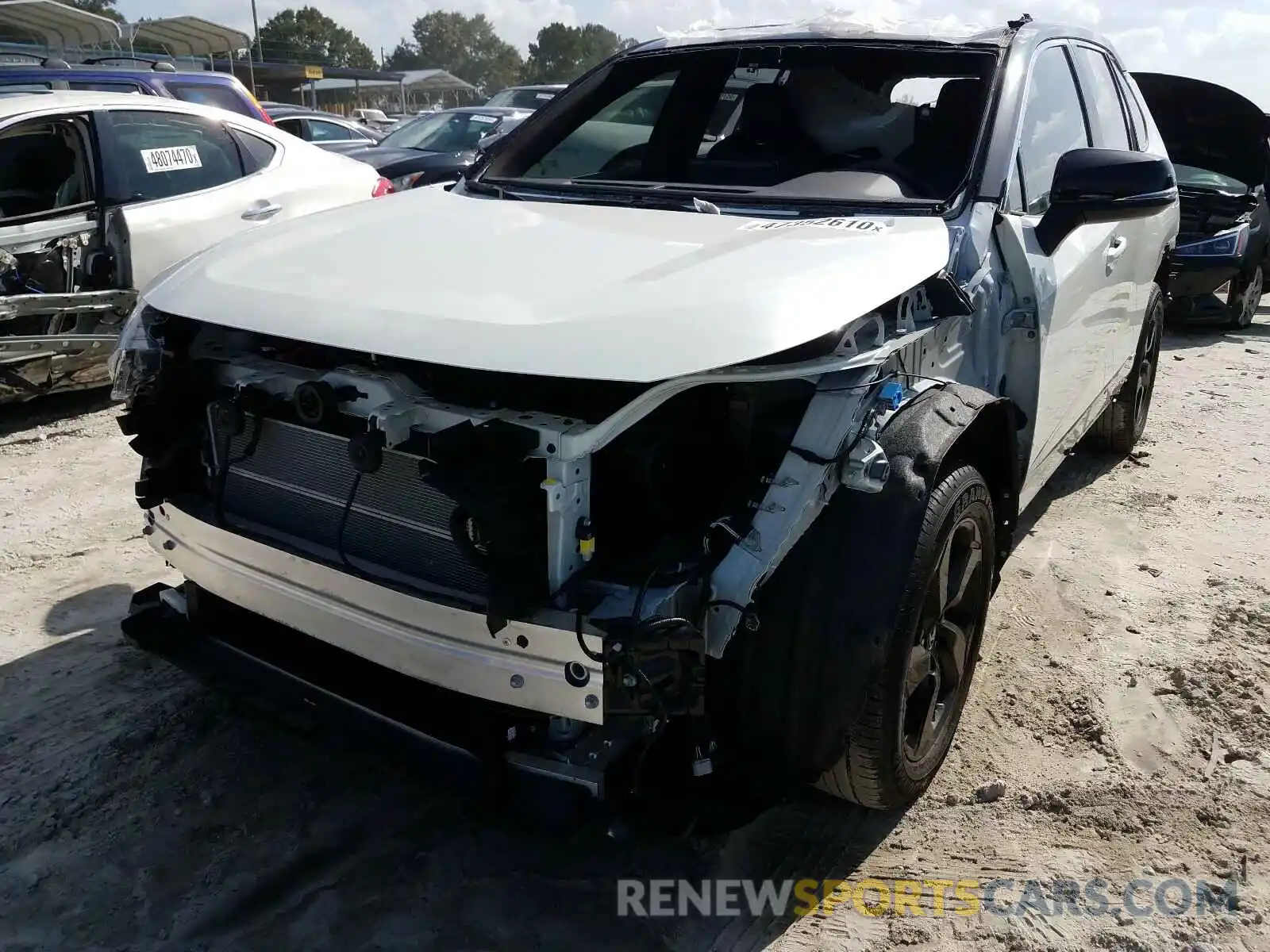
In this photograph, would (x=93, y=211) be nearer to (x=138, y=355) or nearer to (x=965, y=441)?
(x=138, y=355)

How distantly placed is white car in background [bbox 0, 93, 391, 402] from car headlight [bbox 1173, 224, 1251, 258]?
21.6 feet

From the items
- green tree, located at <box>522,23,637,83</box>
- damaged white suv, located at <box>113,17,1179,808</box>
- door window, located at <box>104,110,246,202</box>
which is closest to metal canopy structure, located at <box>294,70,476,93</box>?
green tree, located at <box>522,23,637,83</box>

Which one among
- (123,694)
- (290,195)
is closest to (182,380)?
(123,694)

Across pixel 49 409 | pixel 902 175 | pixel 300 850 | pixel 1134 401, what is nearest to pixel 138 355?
pixel 300 850

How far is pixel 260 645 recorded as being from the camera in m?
2.54

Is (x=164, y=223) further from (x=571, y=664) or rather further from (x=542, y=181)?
(x=571, y=664)

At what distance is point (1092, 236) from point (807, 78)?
1090 mm

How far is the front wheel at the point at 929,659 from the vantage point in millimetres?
2256

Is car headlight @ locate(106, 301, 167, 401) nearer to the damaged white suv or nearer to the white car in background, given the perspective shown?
the damaged white suv

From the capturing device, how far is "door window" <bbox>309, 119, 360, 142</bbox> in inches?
616

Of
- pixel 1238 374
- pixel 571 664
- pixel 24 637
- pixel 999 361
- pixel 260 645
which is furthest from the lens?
pixel 1238 374

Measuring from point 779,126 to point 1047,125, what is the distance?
86 cm

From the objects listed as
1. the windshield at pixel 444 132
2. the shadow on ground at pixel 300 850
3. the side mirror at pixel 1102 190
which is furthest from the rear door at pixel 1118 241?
the windshield at pixel 444 132

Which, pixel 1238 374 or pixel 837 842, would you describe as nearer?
pixel 837 842
